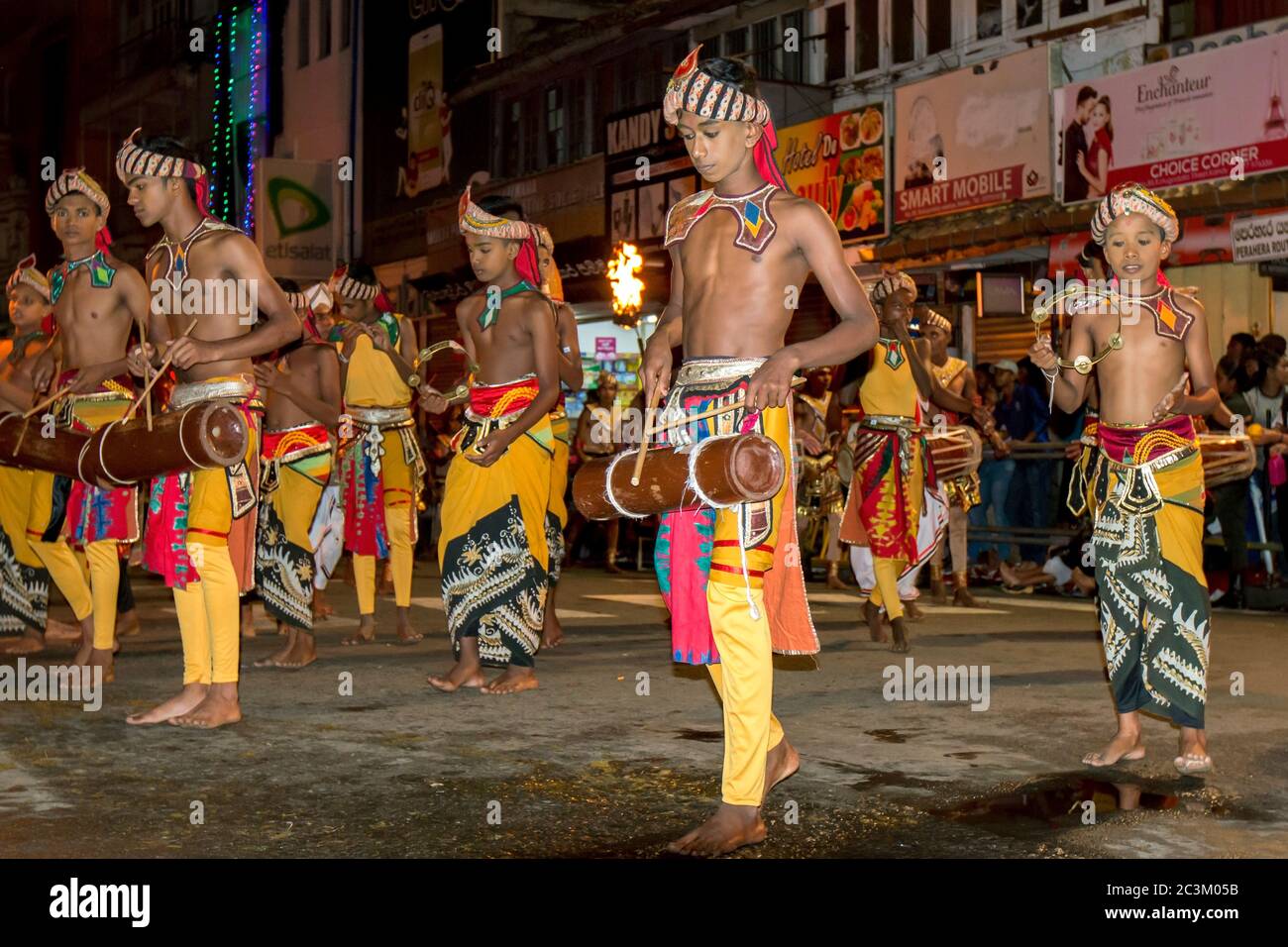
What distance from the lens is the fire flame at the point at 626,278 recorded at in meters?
20.7

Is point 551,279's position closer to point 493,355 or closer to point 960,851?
point 493,355

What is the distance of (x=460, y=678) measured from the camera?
293 inches

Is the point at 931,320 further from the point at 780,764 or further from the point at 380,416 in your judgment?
the point at 780,764

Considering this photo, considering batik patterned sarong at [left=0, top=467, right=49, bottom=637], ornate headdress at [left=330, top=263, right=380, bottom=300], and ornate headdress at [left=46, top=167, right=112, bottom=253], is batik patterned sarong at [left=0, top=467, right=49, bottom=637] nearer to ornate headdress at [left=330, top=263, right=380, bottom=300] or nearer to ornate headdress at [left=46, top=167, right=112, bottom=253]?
ornate headdress at [left=46, top=167, right=112, bottom=253]

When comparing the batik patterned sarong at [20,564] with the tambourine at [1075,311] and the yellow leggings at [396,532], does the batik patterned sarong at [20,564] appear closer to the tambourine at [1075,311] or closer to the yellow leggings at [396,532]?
the yellow leggings at [396,532]

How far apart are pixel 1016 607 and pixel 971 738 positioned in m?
5.88

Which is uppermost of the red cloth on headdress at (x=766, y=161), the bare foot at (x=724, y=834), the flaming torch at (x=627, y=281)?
the flaming torch at (x=627, y=281)

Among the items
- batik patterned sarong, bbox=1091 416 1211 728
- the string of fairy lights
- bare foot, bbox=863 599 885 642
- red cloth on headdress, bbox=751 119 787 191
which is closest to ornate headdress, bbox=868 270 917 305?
bare foot, bbox=863 599 885 642

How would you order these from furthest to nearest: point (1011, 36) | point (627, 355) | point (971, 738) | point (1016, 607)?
1. point (627, 355)
2. point (1011, 36)
3. point (1016, 607)
4. point (971, 738)

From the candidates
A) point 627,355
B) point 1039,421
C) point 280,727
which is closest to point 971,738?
point 280,727

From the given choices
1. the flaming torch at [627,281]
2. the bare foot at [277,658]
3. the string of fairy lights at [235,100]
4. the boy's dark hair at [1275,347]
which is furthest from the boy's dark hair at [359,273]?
the string of fairy lights at [235,100]

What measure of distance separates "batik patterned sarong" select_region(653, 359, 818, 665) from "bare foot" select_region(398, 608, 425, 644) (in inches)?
189

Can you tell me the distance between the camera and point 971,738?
6.15 metres

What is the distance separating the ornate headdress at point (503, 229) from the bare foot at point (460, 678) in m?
1.81
